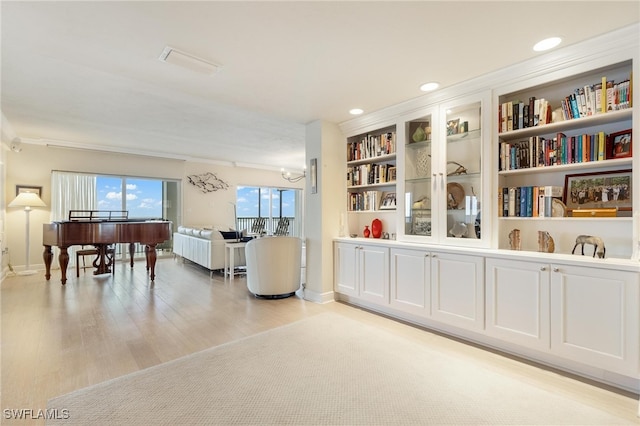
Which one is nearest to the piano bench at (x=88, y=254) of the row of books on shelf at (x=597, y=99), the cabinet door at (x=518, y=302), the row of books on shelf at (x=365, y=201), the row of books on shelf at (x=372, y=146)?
the row of books on shelf at (x=365, y=201)

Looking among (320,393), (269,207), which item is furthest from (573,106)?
(269,207)

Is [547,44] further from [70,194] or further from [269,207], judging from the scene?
[269,207]

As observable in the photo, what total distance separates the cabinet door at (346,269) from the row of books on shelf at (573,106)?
6.66ft

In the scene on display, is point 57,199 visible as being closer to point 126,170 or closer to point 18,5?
point 126,170

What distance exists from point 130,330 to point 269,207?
6952 millimetres

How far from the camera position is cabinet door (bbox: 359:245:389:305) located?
3.37 metres

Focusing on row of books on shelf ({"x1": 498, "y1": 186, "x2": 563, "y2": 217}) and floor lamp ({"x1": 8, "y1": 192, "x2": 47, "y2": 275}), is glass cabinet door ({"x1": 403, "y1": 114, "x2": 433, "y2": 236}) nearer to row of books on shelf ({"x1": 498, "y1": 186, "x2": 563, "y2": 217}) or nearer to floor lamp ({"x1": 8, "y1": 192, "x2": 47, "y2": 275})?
row of books on shelf ({"x1": 498, "y1": 186, "x2": 563, "y2": 217})

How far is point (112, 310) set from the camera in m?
3.58

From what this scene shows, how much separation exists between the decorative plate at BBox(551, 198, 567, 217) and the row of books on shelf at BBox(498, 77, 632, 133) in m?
0.63

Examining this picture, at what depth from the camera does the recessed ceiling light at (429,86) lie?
2.86 meters

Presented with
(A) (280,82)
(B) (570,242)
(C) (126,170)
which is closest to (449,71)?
(A) (280,82)

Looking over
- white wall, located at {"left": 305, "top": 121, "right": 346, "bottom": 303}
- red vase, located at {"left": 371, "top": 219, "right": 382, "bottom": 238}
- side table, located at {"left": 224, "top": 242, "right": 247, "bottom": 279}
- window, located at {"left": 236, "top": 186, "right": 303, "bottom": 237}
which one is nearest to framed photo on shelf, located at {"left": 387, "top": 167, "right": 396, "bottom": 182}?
red vase, located at {"left": 371, "top": 219, "right": 382, "bottom": 238}

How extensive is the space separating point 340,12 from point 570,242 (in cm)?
245

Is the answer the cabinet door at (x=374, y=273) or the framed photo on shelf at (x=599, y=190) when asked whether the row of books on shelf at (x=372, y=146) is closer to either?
the cabinet door at (x=374, y=273)
